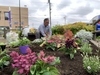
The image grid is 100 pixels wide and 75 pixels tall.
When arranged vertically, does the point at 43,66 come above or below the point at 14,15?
below

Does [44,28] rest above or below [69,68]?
above

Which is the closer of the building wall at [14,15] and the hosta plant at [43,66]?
the hosta plant at [43,66]

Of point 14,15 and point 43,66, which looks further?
point 14,15

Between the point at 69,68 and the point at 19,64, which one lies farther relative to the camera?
the point at 69,68

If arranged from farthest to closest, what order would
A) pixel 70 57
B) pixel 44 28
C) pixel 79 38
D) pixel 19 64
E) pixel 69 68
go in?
pixel 44 28
pixel 79 38
pixel 70 57
pixel 69 68
pixel 19 64

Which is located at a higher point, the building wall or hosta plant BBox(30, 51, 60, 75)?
the building wall

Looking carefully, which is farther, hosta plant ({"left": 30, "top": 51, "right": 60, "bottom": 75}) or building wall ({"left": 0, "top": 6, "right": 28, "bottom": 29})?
building wall ({"left": 0, "top": 6, "right": 28, "bottom": 29})

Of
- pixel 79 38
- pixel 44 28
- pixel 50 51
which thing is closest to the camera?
pixel 50 51

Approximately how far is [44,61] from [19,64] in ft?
1.38

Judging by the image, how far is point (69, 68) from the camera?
6.10 metres

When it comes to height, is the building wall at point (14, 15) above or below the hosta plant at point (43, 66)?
above

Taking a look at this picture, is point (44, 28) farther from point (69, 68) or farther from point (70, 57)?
point (69, 68)

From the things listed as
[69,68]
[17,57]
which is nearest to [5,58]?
[69,68]

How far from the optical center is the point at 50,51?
7.86 meters
